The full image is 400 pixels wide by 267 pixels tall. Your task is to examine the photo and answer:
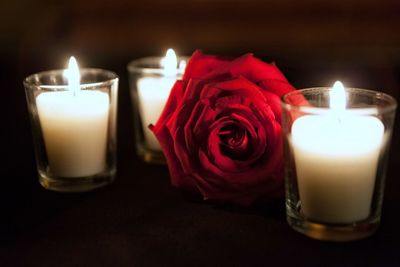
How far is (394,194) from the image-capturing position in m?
0.74

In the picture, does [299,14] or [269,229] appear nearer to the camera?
[269,229]

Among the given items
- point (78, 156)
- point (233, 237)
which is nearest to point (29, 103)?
point (78, 156)

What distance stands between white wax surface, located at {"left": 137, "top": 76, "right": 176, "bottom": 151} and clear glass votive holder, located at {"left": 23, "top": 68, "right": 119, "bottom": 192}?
0.10 m

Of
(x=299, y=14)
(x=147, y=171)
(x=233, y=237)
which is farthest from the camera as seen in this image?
(x=299, y=14)

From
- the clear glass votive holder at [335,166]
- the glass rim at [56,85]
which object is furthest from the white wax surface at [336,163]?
the glass rim at [56,85]

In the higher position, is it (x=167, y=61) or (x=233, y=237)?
(x=167, y=61)

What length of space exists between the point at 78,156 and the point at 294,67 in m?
0.72

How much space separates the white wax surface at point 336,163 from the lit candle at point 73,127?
291mm

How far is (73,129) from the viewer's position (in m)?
0.77

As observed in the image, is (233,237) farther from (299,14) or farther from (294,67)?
(299,14)

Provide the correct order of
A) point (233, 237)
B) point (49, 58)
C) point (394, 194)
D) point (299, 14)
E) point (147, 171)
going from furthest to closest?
point (299, 14), point (49, 58), point (147, 171), point (394, 194), point (233, 237)

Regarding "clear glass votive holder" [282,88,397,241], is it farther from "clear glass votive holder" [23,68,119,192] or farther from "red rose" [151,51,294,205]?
"clear glass votive holder" [23,68,119,192]

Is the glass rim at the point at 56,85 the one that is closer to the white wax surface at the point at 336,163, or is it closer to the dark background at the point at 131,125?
the dark background at the point at 131,125

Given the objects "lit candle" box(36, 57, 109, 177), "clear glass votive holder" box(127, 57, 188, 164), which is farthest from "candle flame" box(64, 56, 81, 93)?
"clear glass votive holder" box(127, 57, 188, 164)
